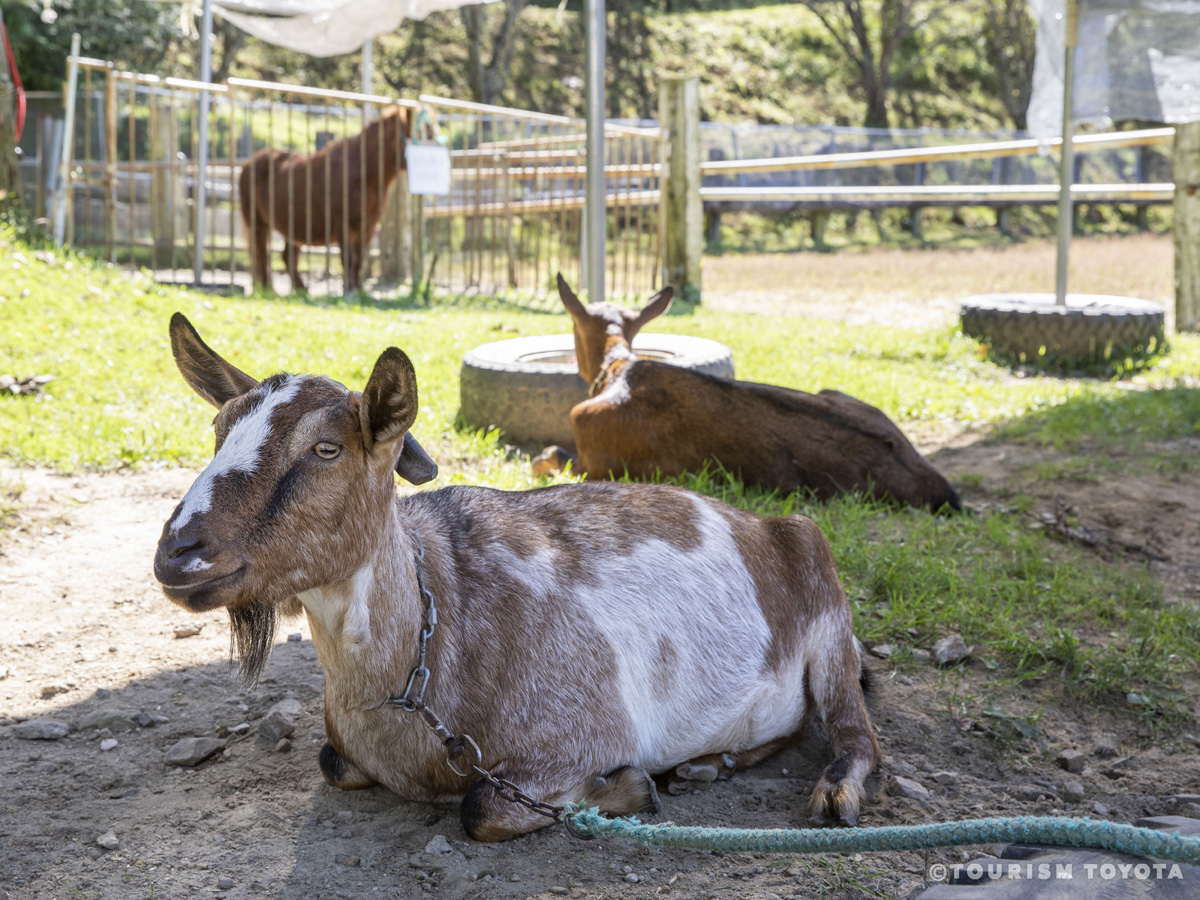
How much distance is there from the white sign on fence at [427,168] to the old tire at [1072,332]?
531cm

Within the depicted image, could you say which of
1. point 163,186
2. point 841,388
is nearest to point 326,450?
point 841,388

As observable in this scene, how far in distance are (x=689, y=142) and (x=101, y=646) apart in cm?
927

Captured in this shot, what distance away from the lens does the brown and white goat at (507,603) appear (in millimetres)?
2250

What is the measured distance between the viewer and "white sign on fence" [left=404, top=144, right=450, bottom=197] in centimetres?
1044

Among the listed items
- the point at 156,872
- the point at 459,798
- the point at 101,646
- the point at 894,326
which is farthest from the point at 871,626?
the point at 894,326

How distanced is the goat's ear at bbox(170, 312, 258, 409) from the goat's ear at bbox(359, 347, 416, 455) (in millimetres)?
381

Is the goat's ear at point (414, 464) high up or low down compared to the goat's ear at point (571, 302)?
down

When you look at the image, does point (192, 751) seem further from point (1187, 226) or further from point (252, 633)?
point (1187, 226)

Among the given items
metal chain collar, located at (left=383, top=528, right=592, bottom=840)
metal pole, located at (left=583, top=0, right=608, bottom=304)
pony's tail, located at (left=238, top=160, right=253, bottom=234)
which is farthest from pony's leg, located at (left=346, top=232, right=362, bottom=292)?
metal chain collar, located at (left=383, top=528, right=592, bottom=840)

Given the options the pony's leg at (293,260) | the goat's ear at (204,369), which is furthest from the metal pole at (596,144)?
the pony's leg at (293,260)

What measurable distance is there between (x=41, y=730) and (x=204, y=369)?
54.7 inches

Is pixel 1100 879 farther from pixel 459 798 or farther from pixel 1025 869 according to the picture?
pixel 459 798

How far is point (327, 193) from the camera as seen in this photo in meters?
10.5

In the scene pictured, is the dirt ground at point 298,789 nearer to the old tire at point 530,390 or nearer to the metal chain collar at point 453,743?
the metal chain collar at point 453,743
